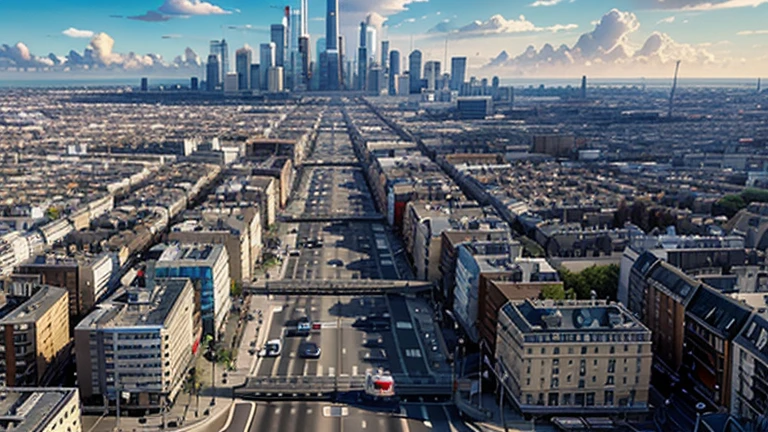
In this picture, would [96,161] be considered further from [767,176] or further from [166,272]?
[767,176]

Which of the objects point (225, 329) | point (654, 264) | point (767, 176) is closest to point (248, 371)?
point (225, 329)

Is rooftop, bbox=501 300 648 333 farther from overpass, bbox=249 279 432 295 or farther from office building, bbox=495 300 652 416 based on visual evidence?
overpass, bbox=249 279 432 295

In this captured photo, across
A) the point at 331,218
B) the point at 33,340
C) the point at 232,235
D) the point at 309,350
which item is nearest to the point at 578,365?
the point at 309,350

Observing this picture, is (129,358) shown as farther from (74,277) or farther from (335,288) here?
(335,288)

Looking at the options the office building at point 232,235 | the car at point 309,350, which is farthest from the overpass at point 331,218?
the car at point 309,350

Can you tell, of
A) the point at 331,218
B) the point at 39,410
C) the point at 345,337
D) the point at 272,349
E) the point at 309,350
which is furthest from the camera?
the point at 331,218

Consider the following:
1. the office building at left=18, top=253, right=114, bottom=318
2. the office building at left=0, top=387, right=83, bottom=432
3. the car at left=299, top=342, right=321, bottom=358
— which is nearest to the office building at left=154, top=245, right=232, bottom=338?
the car at left=299, top=342, right=321, bottom=358
